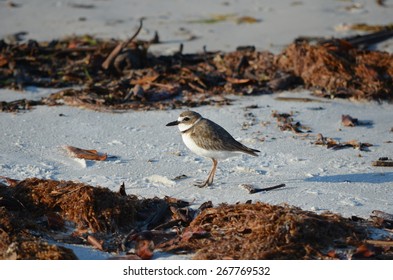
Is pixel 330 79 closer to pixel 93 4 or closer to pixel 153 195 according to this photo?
pixel 153 195

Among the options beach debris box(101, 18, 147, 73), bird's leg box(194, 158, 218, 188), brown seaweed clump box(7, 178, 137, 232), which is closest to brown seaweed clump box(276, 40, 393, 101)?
beach debris box(101, 18, 147, 73)

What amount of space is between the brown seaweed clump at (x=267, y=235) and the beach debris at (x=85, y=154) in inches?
63.2

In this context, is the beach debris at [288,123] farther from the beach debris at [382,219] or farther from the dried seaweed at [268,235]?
the dried seaweed at [268,235]

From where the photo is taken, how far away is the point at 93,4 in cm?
1136

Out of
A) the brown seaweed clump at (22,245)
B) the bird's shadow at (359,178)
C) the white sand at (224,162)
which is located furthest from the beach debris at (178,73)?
the brown seaweed clump at (22,245)

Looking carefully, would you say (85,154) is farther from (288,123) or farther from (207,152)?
(288,123)

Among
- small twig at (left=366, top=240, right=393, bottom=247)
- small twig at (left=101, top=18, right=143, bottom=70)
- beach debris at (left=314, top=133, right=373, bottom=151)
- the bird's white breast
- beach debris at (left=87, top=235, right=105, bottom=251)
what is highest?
small twig at (left=101, top=18, right=143, bottom=70)

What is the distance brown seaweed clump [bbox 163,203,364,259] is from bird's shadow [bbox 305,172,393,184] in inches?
38.0

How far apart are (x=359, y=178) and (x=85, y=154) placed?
8.16 ft

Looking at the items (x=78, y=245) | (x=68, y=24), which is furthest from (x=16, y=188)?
(x=68, y=24)

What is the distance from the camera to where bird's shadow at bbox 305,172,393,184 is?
5527 mm

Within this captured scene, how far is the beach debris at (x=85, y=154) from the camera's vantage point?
19.6 feet

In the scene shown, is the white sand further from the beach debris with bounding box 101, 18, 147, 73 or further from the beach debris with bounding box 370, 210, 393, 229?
the beach debris with bounding box 101, 18, 147, 73

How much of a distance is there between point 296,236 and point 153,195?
1440 mm
